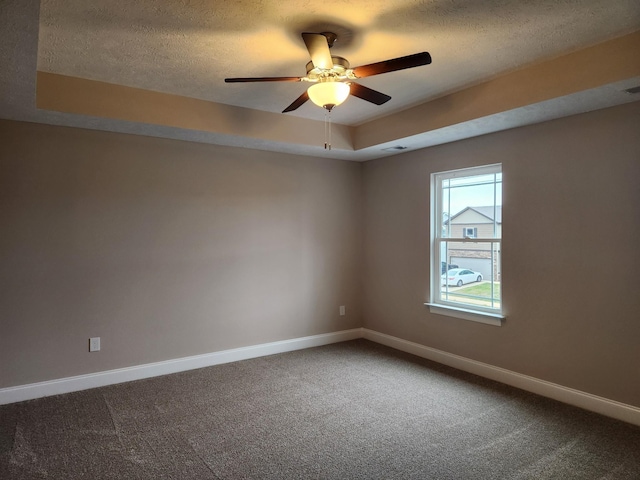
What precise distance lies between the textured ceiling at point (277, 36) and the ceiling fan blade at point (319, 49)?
0.14 m

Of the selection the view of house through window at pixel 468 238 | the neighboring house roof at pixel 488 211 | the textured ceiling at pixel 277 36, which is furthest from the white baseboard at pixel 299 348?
the textured ceiling at pixel 277 36

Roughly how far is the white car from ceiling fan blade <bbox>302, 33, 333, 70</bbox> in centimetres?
268

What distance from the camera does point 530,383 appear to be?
3670mm

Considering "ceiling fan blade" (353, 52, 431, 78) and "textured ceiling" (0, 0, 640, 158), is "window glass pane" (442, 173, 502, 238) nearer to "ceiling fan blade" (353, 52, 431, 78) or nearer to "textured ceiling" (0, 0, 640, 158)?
"textured ceiling" (0, 0, 640, 158)

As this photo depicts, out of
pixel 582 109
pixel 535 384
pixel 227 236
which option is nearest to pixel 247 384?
pixel 227 236

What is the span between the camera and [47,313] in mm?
3629

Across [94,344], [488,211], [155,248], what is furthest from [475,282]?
[94,344]

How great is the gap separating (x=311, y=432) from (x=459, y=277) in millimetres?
2355

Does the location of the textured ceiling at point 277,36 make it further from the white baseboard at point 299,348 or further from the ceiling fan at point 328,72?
the white baseboard at point 299,348

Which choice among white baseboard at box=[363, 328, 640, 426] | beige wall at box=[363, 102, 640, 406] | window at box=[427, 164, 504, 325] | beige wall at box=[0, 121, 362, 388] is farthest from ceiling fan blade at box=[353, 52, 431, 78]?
white baseboard at box=[363, 328, 640, 426]

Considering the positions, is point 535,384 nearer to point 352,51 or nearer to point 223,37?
point 352,51

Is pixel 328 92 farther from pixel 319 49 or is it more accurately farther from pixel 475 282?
pixel 475 282

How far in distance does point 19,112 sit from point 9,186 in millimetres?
629

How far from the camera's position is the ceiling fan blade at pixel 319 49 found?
2318 millimetres
